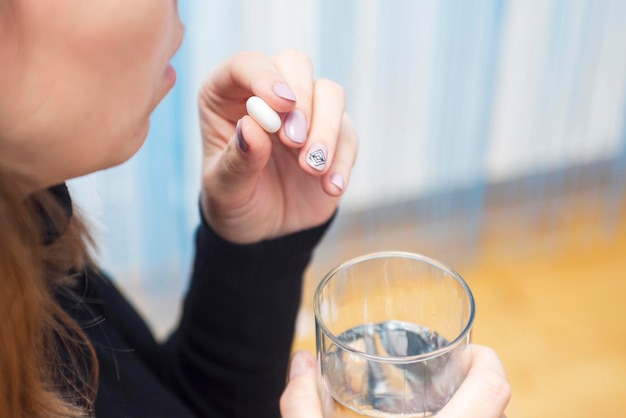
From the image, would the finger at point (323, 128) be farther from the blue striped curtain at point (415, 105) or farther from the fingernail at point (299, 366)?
the blue striped curtain at point (415, 105)

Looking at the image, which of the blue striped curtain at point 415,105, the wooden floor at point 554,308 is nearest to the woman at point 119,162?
the blue striped curtain at point 415,105

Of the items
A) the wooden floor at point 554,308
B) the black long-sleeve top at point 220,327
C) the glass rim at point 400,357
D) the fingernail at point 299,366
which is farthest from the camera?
the wooden floor at point 554,308

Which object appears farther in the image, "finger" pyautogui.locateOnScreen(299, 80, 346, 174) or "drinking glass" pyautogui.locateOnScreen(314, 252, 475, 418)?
"finger" pyautogui.locateOnScreen(299, 80, 346, 174)

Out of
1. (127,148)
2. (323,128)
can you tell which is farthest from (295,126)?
(127,148)

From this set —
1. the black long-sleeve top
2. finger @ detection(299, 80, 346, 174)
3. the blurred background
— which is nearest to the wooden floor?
the blurred background

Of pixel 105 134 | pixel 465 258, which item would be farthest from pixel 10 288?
pixel 465 258

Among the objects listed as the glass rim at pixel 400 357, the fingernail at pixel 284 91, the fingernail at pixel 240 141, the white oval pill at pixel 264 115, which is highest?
the fingernail at pixel 284 91

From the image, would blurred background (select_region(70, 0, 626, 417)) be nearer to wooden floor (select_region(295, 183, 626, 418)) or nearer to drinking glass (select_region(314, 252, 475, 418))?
wooden floor (select_region(295, 183, 626, 418))
